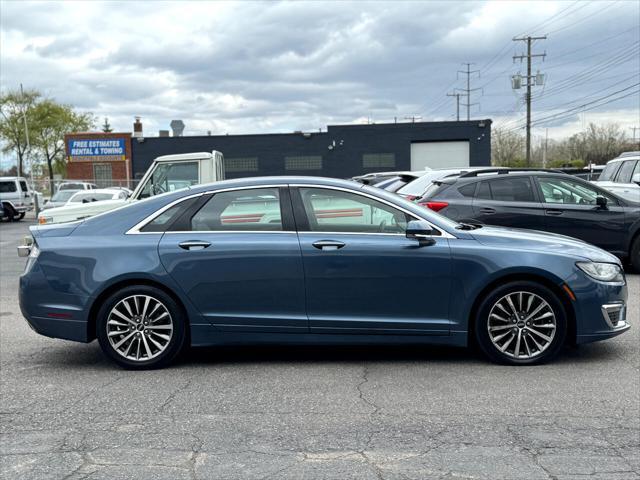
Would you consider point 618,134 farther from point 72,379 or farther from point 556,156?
point 72,379

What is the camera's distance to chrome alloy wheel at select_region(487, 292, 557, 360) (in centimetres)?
572

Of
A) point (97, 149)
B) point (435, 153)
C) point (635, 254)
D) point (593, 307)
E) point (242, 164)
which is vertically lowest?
point (635, 254)

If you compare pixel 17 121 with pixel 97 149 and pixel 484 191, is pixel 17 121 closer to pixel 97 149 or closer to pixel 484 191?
pixel 97 149

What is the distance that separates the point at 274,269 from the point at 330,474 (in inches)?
86.6

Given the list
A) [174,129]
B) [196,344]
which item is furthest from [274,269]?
[174,129]

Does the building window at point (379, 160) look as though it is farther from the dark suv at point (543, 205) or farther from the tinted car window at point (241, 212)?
the tinted car window at point (241, 212)

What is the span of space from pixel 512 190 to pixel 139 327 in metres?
6.97

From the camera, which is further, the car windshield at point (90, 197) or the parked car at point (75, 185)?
the parked car at point (75, 185)

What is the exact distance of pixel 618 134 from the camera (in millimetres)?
86812

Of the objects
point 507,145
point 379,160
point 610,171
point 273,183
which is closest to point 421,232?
point 273,183

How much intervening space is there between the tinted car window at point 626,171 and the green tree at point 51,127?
5845 centimetres

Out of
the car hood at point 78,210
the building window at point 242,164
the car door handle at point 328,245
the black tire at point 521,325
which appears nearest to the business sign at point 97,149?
the building window at point 242,164

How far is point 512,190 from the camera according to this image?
10.9 m

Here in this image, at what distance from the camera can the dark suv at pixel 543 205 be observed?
423 inches
